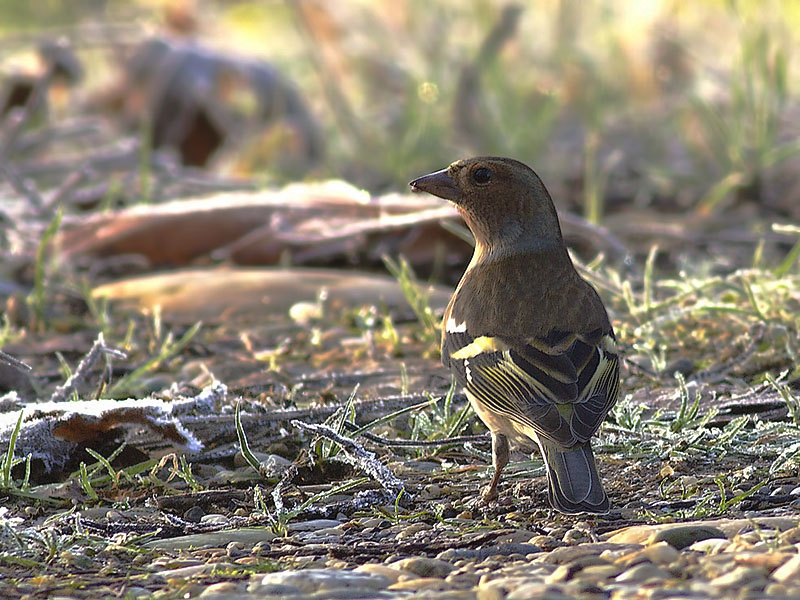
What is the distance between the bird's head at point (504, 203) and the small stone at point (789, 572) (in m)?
1.68

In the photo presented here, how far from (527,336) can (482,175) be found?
0.80 metres

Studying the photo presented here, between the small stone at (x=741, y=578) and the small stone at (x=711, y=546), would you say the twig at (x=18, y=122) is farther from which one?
the small stone at (x=741, y=578)

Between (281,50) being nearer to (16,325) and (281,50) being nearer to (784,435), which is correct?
(16,325)

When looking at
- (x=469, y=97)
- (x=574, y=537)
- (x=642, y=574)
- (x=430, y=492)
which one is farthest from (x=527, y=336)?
(x=469, y=97)

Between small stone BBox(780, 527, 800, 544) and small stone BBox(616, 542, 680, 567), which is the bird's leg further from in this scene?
small stone BBox(780, 527, 800, 544)

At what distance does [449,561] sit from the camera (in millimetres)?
2590

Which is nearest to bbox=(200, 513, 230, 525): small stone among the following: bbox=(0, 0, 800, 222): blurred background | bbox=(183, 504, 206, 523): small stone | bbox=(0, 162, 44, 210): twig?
bbox=(183, 504, 206, 523): small stone

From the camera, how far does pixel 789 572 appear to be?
223cm

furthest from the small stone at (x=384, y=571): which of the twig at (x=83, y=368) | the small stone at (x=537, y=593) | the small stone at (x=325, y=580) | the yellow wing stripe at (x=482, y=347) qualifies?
the twig at (x=83, y=368)

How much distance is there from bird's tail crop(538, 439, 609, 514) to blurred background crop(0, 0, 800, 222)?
309cm

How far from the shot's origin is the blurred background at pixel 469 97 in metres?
7.00

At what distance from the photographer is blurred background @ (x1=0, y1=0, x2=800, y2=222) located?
7.00 metres

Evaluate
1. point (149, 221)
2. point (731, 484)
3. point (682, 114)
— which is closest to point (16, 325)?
point (149, 221)

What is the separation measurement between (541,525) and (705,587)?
716 millimetres
